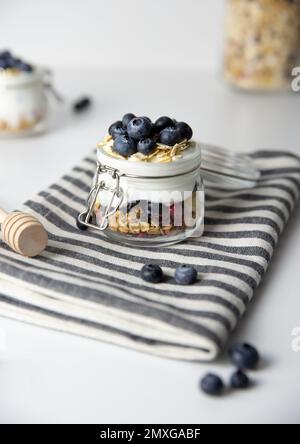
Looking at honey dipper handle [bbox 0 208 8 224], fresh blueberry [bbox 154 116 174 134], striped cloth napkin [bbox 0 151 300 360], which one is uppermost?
fresh blueberry [bbox 154 116 174 134]

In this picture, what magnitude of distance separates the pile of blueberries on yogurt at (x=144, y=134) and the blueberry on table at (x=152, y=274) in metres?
0.16

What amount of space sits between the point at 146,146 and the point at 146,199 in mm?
71

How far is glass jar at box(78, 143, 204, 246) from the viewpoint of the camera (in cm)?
89

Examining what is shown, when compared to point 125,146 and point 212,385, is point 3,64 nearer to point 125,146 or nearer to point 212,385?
point 125,146

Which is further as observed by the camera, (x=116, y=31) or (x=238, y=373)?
(x=116, y=31)

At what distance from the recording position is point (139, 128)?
88 centimetres

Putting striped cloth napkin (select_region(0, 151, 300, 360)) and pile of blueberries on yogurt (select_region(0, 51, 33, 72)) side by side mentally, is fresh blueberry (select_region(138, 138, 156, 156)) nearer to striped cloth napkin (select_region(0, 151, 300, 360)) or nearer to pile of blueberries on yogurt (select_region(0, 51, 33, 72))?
striped cloth napkin (select_region(0, 151, 300, 360))

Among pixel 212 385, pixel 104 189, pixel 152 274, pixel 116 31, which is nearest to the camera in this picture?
pixel 212 385

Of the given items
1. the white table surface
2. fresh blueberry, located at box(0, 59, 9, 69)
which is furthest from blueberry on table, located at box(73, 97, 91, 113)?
the white table surface

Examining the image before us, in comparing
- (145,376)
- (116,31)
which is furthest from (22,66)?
(145,376)

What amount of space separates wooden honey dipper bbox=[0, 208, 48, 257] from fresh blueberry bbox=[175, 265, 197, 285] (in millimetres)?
177

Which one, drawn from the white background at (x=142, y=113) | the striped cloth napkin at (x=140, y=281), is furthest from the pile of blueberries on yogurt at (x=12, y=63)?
the striped cloth napkin at (x=140, y=281)

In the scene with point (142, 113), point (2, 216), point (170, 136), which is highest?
point (170, 136)

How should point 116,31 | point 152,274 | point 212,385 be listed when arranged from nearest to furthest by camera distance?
point 212,385
point 152,274
point 116,31
